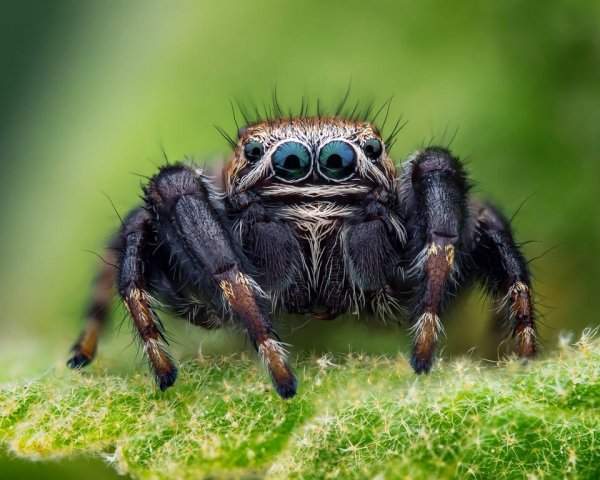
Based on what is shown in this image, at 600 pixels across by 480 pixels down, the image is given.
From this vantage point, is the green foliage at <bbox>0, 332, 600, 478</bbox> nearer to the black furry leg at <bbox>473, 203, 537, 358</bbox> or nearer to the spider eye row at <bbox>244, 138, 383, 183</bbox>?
the black furry leg at <bbox>473, 203, 537, 358</bbox>

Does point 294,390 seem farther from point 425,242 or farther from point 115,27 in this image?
point 115,27

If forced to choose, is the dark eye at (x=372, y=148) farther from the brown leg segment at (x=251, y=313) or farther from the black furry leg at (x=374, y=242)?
the brown leg segment at (x=251, y=313)

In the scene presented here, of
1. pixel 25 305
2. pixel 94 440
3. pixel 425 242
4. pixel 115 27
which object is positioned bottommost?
pixel 25 305

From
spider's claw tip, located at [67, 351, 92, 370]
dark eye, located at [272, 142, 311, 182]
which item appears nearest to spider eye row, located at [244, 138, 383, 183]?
dark eye, located at [272, 142, 311, 182]

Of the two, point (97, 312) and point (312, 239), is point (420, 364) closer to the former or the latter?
point (312, 239)

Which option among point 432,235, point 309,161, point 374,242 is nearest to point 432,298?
point 432,235

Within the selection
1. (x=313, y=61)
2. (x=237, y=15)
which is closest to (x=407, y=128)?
(x=313, y=61)

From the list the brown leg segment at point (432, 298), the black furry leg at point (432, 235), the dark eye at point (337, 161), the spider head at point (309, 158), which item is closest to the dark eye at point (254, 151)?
the spider head at point (309, 158)
